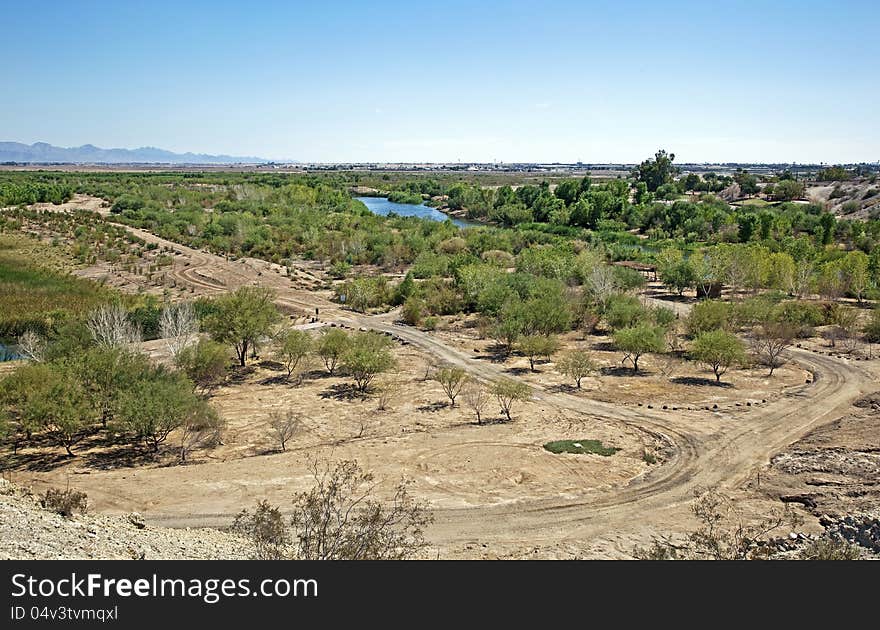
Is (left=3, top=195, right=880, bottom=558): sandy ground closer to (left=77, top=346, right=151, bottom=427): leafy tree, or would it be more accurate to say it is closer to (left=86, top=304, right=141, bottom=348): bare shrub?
(left=77, top=346, right=151, bottom=427): leafy tree

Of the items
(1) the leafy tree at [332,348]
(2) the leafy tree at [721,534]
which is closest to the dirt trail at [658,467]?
(2) the leafy tree at [721,534]

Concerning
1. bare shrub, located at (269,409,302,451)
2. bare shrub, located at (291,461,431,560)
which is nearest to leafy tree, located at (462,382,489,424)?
bare shrub, located at (269,409,302,451)

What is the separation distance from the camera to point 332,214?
12431 cm

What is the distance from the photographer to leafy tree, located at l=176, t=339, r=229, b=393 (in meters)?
37.8

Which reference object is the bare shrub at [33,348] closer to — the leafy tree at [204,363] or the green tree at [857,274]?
the leafy tree at [204,363]

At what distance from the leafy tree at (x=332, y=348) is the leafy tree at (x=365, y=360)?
50 centimetres

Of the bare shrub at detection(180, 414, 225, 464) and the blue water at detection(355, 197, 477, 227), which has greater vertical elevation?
the blue water at detection(355, 197, 477, 227)

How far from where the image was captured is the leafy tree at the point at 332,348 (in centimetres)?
4159

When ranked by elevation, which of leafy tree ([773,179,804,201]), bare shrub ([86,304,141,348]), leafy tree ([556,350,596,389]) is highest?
leafy tree ([773,179,804,201])

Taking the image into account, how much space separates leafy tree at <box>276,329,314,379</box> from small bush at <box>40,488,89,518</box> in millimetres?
20143

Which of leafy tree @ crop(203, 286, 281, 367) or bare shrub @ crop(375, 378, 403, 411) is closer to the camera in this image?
bare shrub @ crop(375, 378, 403, 411)

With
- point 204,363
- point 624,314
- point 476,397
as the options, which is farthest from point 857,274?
point 204,363

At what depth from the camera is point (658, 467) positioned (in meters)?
27.7

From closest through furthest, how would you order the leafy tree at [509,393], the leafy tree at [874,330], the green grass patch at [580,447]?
the green grass patch at [580,447]
the leafy tree at [509,393]
the leafy tree at [874,330]
